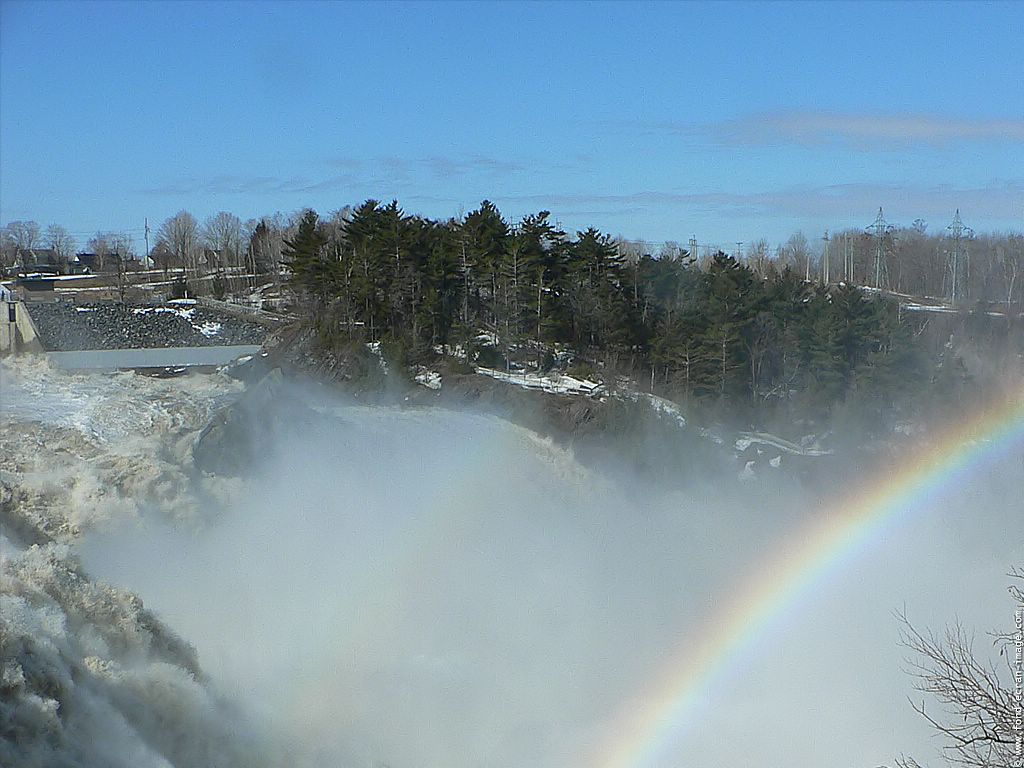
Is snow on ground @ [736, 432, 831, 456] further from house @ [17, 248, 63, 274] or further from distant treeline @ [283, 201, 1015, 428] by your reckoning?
house @ [17, 248, 63, 274]

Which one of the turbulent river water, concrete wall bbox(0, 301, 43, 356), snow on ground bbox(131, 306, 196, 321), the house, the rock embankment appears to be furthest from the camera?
the house

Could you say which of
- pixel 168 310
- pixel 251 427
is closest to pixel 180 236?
pixel 168 310

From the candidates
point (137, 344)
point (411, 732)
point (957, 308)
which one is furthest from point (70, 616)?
point (957, 308)

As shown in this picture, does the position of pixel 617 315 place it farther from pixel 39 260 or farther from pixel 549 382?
pixel 39 260

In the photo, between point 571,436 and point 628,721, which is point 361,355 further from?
point 628,721

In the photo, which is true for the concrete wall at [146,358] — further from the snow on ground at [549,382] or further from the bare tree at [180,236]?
the bare tree at [180,236]

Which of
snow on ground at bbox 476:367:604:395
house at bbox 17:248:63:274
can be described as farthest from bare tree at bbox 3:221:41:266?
snow on ground at bbox 476:367:604:395
